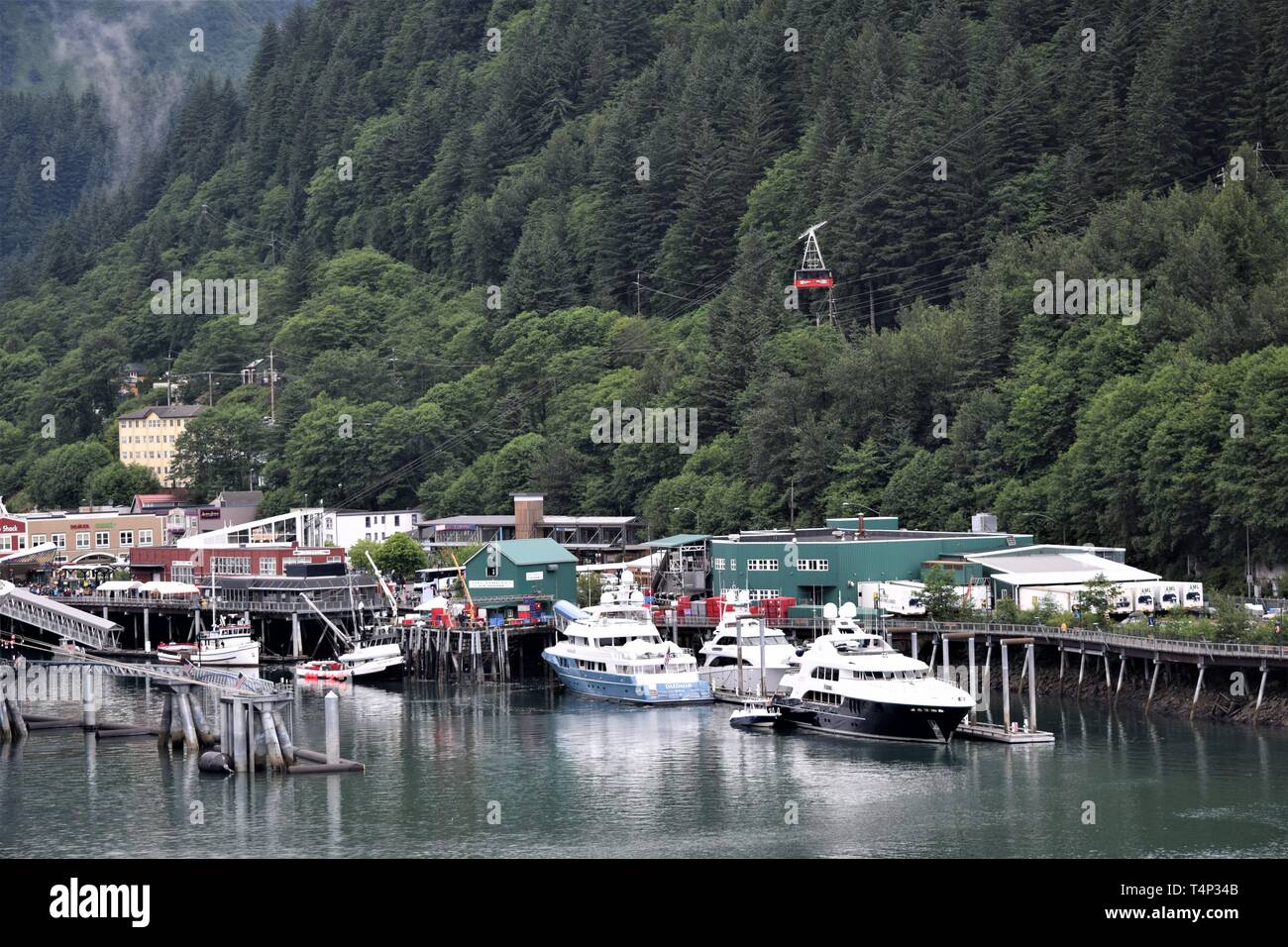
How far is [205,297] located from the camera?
7131 inches

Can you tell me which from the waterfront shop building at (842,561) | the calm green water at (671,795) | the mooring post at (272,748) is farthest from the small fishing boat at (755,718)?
the mooring post at (272,748)

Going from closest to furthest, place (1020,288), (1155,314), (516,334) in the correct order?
(1155,314) < (1020,288) < (516,334)

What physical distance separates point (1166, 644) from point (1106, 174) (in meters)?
50.9

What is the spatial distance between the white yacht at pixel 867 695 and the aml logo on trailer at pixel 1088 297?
99.8 feet

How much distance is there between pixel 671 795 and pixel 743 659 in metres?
19.6

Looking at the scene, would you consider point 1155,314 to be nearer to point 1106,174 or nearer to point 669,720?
point 1106,174

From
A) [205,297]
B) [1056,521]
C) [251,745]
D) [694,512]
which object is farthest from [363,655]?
[205,297]

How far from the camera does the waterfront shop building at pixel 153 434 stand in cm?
15075

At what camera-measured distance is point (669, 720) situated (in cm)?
7062

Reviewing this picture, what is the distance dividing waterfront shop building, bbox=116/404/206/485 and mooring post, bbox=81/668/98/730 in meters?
81.7

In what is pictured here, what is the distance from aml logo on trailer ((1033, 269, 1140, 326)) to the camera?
307 feet

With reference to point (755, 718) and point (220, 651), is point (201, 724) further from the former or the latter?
point (220, 651)

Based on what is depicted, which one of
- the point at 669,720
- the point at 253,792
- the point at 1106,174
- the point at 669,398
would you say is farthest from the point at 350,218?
the point at 253,792

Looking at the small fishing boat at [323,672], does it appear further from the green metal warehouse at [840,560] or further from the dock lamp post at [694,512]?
the dock lamp post at [694,512]
